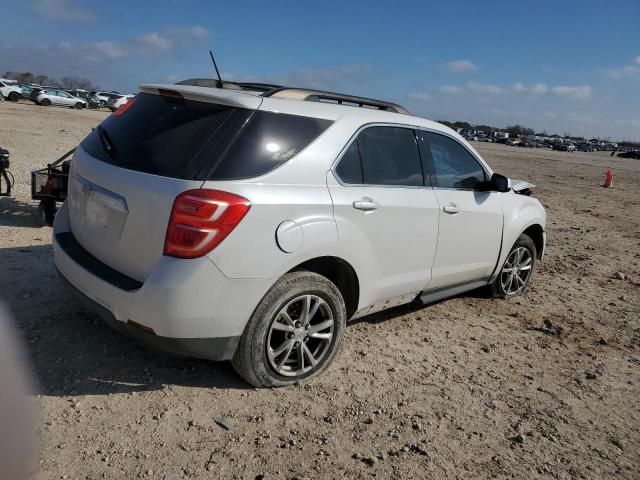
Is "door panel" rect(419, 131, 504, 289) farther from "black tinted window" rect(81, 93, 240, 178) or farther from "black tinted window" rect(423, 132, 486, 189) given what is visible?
"black tinted window" rect(81, 93, 240, 178)

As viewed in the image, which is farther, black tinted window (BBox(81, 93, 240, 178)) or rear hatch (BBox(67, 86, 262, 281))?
black tinted window (BBox(81, 93, 240, 178))

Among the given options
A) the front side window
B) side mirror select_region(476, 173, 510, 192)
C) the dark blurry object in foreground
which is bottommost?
the dark blurry object in foreground

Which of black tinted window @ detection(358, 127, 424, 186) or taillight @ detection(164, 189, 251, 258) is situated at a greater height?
black tinted window @ detection(358, 127, 424, 186)

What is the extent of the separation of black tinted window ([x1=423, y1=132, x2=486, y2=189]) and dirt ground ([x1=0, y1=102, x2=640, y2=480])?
1.27 m

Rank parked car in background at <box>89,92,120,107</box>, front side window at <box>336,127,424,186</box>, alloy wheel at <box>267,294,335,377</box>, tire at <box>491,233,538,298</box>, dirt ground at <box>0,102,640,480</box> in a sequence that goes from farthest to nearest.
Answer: parked car in background at <box>89,92,120,107</box> → tire at <box>491,233,538,298</box> → front side window at <box>336,127,424,186</box> → alloy wheel at <box>267,294,335,377</box> → dirt ground at <box>0,102,640,480</box>

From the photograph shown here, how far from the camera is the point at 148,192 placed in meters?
2.93

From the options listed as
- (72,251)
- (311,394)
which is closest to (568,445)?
(311,394)

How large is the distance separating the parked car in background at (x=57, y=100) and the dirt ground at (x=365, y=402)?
4495 cm

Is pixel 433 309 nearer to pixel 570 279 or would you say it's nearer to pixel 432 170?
pixel 432 170

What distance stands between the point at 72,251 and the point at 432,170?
2657mm

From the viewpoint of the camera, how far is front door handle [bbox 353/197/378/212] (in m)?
3.49

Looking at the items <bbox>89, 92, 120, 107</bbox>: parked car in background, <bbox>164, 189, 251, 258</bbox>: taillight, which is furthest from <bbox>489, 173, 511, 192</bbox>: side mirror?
<bbox>89, 92, 120, 107</bbox>: parked car in background

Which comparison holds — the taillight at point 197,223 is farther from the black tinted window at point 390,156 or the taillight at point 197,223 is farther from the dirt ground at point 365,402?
the black tinted window at point 390,156

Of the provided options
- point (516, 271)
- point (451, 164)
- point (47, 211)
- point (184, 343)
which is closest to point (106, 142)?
point (184, 343)
